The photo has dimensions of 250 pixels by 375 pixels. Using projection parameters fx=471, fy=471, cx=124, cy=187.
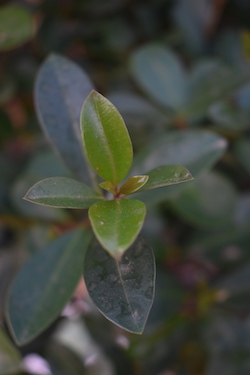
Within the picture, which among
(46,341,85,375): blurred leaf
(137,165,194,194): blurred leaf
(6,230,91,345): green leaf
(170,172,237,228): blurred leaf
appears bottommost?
(46,341,85,375): blurred leaf

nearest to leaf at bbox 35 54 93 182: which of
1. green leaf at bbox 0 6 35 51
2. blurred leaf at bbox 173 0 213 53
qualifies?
green leaf at bbox 0 6 35 51

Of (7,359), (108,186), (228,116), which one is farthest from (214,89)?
(7,359)

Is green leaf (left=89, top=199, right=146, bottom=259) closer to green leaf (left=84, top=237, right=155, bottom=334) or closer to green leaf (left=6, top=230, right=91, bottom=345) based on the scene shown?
green leaf (left=84, top=237, right=155, bottom=334)

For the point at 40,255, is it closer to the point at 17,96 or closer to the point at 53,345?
the point at 53,345

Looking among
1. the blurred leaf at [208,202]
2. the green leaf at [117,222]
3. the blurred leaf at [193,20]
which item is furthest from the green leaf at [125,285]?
the blurred leaf at [193,20]

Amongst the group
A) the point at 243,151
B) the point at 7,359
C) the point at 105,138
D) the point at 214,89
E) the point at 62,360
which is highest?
the point at 105,138

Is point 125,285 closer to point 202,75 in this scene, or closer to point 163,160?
point 163,160

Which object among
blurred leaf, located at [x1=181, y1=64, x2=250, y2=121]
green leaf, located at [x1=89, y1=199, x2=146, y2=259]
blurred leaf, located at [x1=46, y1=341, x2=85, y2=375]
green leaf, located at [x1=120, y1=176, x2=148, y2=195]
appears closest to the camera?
green leaf, located at [x1=89, y1=199, x2=146, y2=259]

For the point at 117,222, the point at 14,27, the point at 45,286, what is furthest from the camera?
the point at 14,27
